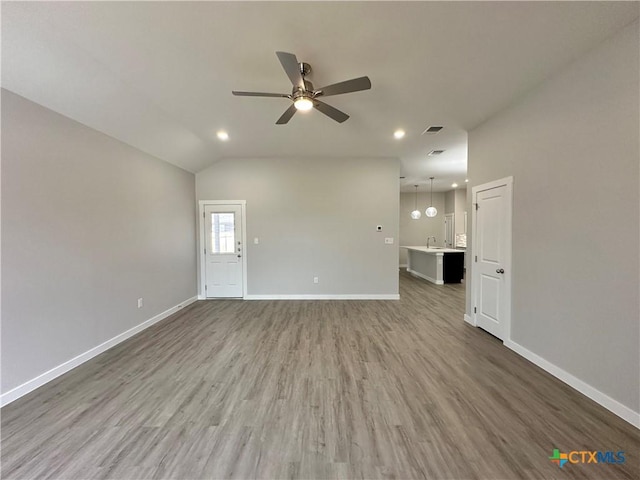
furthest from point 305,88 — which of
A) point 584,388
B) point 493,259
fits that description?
point 584,388

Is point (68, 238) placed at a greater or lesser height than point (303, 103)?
lesser

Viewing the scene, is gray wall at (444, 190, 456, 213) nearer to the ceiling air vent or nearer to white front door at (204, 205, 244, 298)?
the ceiling air vent

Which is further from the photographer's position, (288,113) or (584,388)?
(288,113)

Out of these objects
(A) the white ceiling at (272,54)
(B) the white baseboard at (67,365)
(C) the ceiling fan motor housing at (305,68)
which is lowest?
(B) the white baseboard at (67,365)

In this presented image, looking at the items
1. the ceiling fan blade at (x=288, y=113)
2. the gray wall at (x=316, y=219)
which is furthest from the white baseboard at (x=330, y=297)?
the ceiling fan blade at (x=288, y=113)

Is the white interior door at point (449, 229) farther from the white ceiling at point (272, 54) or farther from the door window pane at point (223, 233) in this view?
the door window pane at point (223, 233)

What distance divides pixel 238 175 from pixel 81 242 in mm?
3018

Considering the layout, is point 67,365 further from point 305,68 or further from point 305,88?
point 305,68

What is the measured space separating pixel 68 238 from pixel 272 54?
2847 mm

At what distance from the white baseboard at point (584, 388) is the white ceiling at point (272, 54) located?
9.48 feet

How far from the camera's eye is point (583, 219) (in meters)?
2.23

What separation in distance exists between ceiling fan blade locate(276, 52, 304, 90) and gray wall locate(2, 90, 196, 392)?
2465mm

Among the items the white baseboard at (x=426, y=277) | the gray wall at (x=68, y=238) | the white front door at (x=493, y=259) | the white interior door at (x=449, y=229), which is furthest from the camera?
the white interior door at (x=449, y=229)

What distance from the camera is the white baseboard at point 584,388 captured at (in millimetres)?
1881
